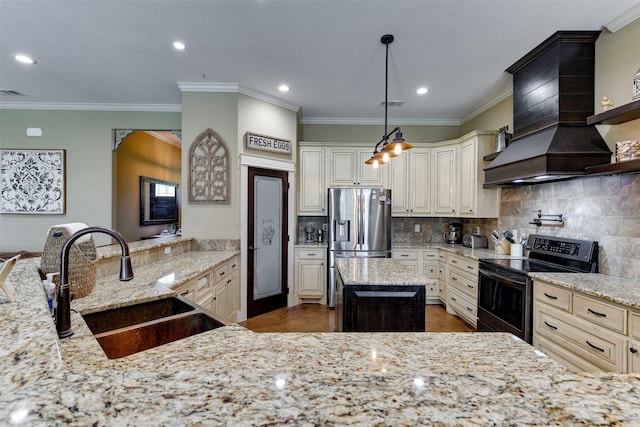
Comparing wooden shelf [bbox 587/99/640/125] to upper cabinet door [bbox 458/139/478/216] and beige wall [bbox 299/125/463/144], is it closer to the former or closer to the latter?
upper cabinet door [bbox 458/139/478/216]

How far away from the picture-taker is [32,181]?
163 inches

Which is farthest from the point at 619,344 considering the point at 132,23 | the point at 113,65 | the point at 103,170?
the point at 103,170

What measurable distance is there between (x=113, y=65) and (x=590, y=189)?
4.83 m

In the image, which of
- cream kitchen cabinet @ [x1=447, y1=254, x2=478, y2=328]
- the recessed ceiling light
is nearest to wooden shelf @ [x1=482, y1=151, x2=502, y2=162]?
cream kitchen cabinet @ [x1=447, y1=254, x2=478, y2=328]

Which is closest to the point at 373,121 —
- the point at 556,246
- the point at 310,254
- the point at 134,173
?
the point at 310,254

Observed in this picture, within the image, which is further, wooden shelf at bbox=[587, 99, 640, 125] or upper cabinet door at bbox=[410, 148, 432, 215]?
Answer: upper cabinet door at bbox=[410, 148, 432, 215]

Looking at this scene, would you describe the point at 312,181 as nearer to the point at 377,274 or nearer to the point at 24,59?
the point at 377,274

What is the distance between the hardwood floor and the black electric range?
50cm

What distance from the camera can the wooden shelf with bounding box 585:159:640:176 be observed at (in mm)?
1856

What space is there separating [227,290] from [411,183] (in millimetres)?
3062

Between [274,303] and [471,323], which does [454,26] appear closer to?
[471,323]

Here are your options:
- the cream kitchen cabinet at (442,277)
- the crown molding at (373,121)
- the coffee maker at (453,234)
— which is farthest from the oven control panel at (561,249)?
the crown molding at (373,121)

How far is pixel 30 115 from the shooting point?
418cm

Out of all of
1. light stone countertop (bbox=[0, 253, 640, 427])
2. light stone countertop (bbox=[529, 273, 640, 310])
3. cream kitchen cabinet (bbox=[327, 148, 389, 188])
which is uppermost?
cream kitchen cabinet (bbox=[327, 148, 389, 188])
